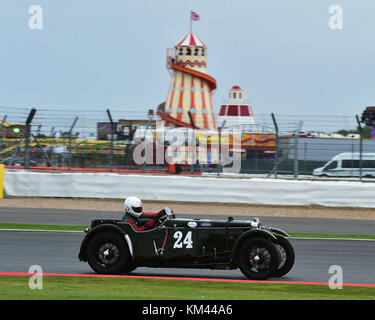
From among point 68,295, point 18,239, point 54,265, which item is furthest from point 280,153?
point 68,295

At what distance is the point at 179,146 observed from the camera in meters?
21.9

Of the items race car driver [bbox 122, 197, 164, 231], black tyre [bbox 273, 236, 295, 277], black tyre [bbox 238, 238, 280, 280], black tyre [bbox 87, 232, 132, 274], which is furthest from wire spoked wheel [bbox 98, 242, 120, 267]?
black tyre [bbox 273, 236, 295, 277]

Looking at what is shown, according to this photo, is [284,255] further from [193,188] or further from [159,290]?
[193,188]

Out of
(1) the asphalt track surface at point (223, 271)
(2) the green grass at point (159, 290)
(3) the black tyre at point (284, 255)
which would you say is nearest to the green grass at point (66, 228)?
(1) the asphalt track surface at point (223, 271)

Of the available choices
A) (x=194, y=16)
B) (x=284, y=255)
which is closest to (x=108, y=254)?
(x=284, y=255)

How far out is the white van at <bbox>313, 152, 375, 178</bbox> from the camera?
945 inches

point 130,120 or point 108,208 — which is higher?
point 130,120

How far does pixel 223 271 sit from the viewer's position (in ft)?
31.3

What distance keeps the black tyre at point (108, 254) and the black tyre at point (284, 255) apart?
1742 millimetres

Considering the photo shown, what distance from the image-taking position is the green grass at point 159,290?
6.98 metres

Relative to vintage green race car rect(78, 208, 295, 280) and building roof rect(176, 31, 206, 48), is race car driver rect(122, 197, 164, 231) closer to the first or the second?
vintage green race car rect(78, 208, 295, 280)
